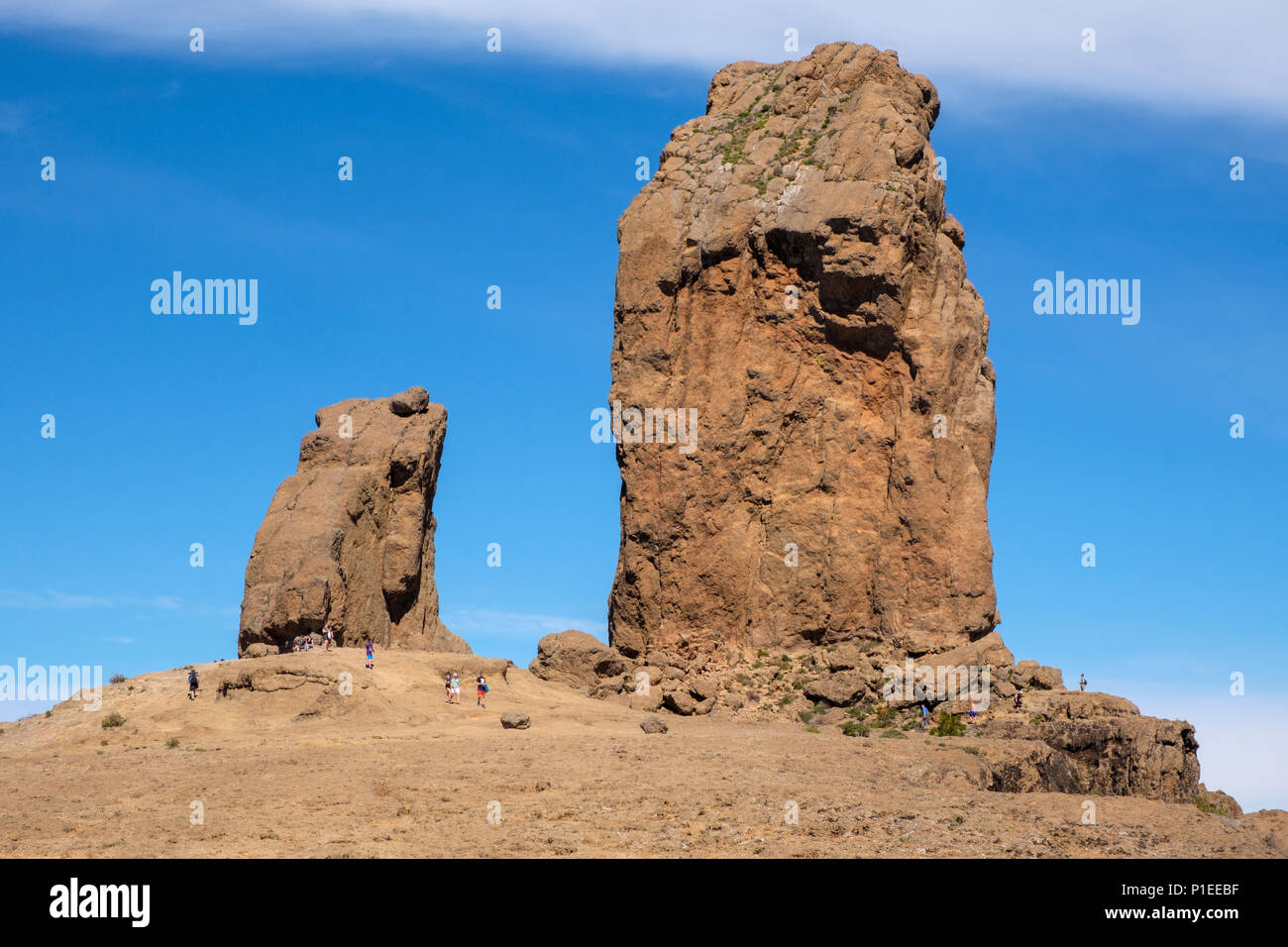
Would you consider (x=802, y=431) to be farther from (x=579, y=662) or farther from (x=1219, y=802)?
(x=1219, y=802)

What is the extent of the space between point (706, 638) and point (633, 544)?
3.46 m

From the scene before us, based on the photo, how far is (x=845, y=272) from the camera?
42.0 m

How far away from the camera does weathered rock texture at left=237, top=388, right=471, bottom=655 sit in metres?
41.4

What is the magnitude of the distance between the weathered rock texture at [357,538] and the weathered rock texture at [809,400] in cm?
658

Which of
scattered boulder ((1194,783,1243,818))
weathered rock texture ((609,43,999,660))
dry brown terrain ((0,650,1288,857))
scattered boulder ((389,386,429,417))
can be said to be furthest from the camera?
scattered boulder ((389,386,429,417))

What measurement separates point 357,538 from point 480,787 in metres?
17.0

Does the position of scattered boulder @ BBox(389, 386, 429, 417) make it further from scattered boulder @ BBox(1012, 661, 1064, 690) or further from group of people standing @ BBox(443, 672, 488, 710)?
scattered boulder @ BBox(1012, 661, 1064, 690)

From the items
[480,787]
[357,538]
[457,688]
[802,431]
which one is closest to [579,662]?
[457,688]

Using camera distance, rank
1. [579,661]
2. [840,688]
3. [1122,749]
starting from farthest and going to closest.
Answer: [579,661], [840,688], [1122,749]

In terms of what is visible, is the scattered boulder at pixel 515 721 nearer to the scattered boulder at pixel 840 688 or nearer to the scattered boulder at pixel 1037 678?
the scattered boulder at pixel 840 688

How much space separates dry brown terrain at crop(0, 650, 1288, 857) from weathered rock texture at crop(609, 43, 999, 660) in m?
4.96

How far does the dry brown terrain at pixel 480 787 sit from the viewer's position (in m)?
24.4

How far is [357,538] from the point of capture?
44250 mm

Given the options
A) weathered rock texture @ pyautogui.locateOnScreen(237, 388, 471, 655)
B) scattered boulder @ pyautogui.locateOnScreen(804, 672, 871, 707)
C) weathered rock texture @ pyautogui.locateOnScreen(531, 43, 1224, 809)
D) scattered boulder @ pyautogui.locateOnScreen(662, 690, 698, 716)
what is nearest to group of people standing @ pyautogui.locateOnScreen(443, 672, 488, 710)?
weathered rock texture @ pyautogui.locateOnScreen(531, 43, 1224, 809)
